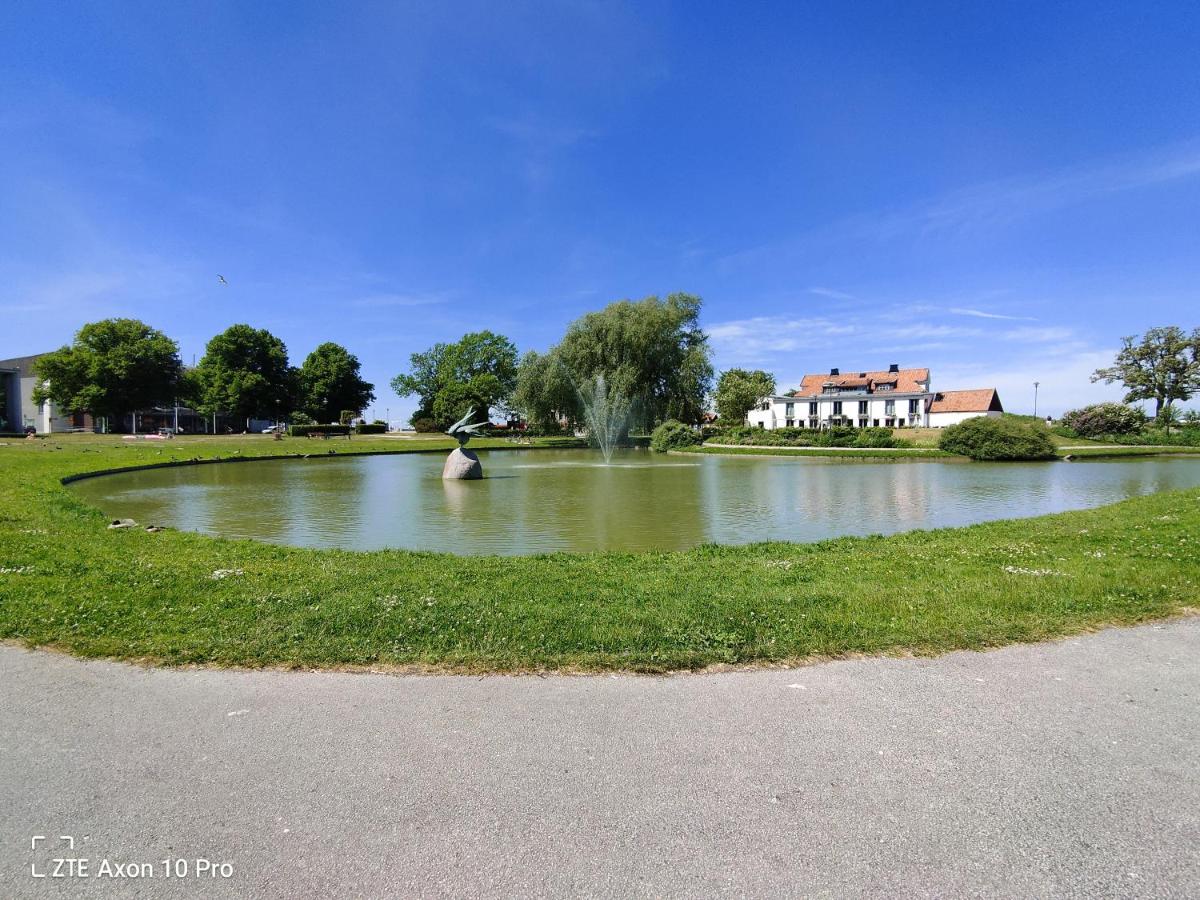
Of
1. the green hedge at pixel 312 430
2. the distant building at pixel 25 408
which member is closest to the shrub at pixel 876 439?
the green hedge at pixel 312 430

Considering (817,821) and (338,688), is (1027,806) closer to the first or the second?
(817,821)

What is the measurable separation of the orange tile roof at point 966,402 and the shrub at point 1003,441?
139 feet

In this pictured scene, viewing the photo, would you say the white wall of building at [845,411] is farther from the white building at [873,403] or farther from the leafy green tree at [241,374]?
the leafy green tree at [241,374]

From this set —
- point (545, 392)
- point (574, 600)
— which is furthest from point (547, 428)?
point (574, 600)

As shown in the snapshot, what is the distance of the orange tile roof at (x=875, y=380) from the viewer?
83125mm

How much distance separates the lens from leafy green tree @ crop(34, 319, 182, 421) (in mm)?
61531

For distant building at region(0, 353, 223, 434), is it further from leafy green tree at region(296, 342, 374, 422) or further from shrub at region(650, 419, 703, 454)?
shrub at region(650, 419, 703, 454)

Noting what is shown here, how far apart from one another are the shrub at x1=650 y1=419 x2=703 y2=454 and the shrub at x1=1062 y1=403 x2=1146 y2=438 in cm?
3795

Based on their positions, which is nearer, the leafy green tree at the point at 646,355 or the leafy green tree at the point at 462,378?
the leafy green tree at the point at 646,355

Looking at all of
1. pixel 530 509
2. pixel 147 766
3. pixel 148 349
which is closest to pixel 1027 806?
pixel 147 766

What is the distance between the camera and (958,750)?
340cm

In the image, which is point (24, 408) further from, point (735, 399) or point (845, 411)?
point (845, 411)

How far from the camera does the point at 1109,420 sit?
188 feet

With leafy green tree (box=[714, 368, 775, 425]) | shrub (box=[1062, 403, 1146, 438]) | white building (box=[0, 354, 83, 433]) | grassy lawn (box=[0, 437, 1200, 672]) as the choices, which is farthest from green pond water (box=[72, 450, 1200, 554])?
white building (box=[0, 354, 83, 433])
